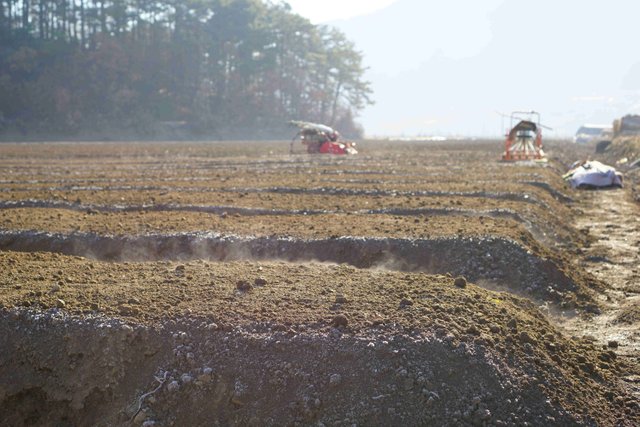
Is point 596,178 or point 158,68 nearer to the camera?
point 596,178

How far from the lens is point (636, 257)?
Answer: 10367mm

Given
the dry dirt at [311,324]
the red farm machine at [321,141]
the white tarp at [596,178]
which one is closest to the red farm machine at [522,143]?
the white tarp at [596,178]

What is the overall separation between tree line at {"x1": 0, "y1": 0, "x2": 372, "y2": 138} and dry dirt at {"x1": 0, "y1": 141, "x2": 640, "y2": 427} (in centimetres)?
4163

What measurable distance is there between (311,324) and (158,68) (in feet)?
187

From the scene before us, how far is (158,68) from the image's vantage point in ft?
196

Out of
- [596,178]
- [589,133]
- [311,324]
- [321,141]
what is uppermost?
[589,133]

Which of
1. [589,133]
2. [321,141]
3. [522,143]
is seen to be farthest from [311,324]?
[589,133]

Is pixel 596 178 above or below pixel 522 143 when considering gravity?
below

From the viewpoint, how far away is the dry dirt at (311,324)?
5.09 m

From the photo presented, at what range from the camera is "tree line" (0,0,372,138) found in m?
52.2

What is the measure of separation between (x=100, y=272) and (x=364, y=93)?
6836 cm

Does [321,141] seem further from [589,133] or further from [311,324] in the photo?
[589,133]

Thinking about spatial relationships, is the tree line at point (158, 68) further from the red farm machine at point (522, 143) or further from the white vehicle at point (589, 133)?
the red farm machine at point (522, 143)

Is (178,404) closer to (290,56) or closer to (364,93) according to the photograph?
(290,56)
